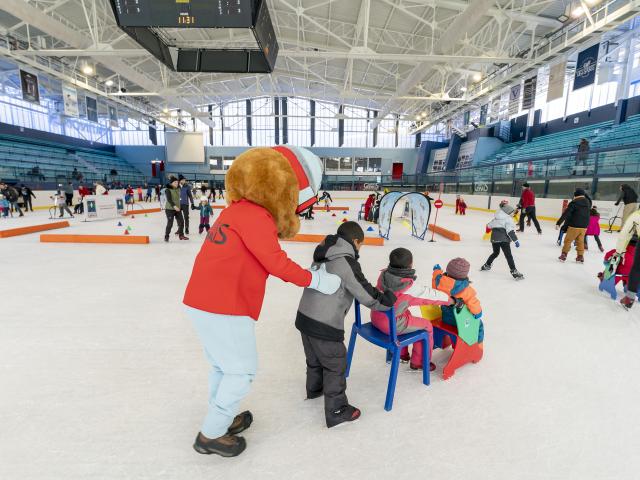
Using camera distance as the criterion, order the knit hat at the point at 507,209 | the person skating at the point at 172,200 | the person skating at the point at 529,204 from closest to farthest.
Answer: the knit hat at the point at 507,209
the person skating at the point at 172,200
the person skating at the point at 529,204

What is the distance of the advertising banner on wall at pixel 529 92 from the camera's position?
1473 centimetres

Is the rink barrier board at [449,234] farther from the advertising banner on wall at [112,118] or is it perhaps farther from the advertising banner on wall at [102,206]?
the advertising banner on wall at [112,118]

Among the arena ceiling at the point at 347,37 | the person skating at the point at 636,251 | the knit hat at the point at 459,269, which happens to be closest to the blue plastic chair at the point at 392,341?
the knit hat at the point at 459,269

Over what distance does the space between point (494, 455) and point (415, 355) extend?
2.46ft

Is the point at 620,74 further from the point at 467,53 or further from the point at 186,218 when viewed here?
the point at 186,218

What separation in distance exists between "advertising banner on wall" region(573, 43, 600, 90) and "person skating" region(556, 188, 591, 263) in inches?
412

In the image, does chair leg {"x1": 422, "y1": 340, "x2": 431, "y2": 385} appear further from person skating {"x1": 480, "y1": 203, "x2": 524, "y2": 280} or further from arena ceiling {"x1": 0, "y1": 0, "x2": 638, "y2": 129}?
arena ceiling {"x1": 0, "y1": 0, "x2": 638, "y2": 129}

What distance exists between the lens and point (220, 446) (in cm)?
148

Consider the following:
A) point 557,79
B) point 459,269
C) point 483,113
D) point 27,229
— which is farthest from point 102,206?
point 483,113

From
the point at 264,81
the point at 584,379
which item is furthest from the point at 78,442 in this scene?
the point at 264,81

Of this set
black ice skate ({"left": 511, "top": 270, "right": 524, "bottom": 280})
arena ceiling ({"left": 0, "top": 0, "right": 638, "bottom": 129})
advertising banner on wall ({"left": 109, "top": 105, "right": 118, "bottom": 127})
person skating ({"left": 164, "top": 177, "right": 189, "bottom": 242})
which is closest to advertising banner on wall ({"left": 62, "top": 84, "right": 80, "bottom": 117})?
arena ceiling ({"left": 0, "top": 0, "right": 638, "bottom": 129})

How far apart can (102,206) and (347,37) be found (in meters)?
12.5

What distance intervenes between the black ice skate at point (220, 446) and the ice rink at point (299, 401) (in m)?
0.04

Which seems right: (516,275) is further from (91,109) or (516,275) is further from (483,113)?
(483,113)
